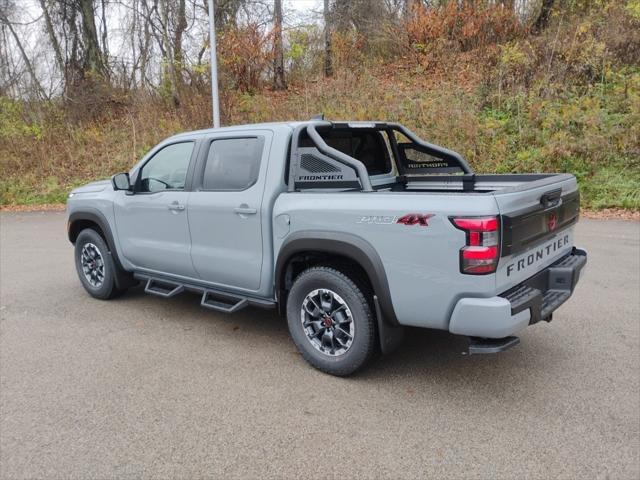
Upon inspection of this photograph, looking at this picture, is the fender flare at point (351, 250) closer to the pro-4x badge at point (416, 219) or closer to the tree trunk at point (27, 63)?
the pro-4x badge at point (416, 219)

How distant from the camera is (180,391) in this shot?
12.0ft

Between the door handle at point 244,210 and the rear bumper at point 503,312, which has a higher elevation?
the door handle at point 244,210

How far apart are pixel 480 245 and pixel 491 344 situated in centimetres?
66

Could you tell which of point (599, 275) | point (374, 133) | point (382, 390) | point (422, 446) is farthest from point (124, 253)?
point (599, 275)

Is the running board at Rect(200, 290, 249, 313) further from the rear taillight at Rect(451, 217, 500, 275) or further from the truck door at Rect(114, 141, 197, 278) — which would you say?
the rear taillight at Rect(451, 217, 500, 275)

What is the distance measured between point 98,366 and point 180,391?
2.87 ft

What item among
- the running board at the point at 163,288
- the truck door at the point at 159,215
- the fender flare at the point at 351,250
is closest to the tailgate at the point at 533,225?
the fender flare at the point at 351,250

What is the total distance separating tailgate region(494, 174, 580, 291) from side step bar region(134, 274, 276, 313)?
1.91 m

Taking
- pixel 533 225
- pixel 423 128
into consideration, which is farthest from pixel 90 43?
pixel 533 225

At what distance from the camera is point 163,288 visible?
204 inches

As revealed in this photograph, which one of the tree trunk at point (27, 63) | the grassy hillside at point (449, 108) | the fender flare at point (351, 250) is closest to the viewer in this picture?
the fender flare at point (351, 250)

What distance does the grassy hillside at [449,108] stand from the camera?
11.6 m

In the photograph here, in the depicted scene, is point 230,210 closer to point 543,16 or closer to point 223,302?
point 223,302

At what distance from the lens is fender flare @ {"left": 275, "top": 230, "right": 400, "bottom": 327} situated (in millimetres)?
3383
